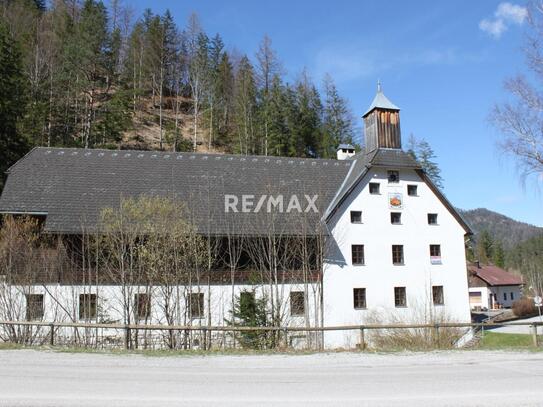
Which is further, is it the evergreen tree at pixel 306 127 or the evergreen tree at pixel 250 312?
the evergreen tree at pixel 306 127

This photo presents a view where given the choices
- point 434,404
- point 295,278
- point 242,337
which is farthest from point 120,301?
point 434,404

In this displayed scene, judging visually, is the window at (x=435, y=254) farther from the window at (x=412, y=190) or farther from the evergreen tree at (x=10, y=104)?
the evergreen tree at (x=10, y=104)

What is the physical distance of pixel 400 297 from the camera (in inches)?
1064

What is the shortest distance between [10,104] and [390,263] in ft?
88.0

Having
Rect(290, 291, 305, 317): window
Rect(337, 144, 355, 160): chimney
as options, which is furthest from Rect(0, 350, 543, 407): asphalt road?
Rect(337, 144, 355, 160): chimney

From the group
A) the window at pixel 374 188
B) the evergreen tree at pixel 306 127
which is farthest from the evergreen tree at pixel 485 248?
the window at pixel 374 188

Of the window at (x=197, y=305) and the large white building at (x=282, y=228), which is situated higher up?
the large white building at (x=282, y=228)

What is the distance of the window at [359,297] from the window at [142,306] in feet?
37.4

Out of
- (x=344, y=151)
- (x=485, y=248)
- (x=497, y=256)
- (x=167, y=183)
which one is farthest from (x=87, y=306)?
(x=497, y=256)

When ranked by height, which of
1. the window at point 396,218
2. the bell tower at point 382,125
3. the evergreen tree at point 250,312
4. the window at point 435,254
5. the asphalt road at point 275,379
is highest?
the bell tower at point 382,125

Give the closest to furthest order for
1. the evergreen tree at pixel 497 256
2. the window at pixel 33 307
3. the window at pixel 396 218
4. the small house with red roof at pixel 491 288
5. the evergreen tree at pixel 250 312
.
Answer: the window at pixel 33 307
the evergreen tree at pixel 250 312
the window at pixel 396 218
the small house with red roof at pixel 491 288
the evergreen tree at pixel 497 256

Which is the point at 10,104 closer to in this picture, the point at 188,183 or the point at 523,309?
the point at 188,183

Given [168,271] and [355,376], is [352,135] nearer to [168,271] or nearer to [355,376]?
[168,271]

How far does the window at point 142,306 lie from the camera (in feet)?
65.3
